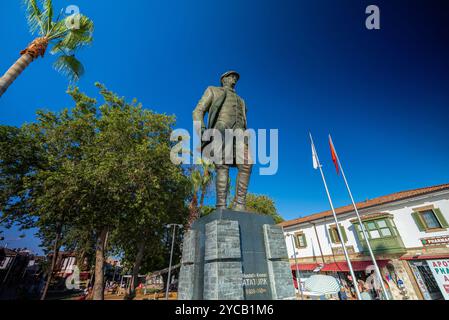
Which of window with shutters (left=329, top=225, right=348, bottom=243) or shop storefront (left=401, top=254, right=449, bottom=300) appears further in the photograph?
window with shutters (left=329, top=225, right=348, bottom=243)

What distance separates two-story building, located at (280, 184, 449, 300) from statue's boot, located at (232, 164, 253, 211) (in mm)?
15888

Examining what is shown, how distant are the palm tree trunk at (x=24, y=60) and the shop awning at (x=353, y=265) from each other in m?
21.3

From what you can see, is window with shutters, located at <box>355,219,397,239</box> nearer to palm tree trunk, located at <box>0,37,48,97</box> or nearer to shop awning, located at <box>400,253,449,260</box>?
shop awning, located at <box>400,253,449,260</box>

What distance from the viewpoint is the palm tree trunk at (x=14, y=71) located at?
5336 mm

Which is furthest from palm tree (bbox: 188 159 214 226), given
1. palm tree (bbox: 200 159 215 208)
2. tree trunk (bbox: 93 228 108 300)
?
tree trunk (bbox: 93 228 108 300)

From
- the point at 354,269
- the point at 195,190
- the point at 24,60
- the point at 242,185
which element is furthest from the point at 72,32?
the point at 354,269

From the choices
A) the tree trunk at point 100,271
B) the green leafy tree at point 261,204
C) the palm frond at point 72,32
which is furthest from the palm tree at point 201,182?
the green leafy tree at point 261,204

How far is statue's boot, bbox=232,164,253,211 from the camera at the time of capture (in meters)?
4.71

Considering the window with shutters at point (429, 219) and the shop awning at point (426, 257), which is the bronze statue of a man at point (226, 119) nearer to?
the shop awning at point (426, 257)

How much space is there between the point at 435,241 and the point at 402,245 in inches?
76.5

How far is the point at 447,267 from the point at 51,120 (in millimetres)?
27675

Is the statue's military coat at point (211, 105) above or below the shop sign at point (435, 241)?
above
